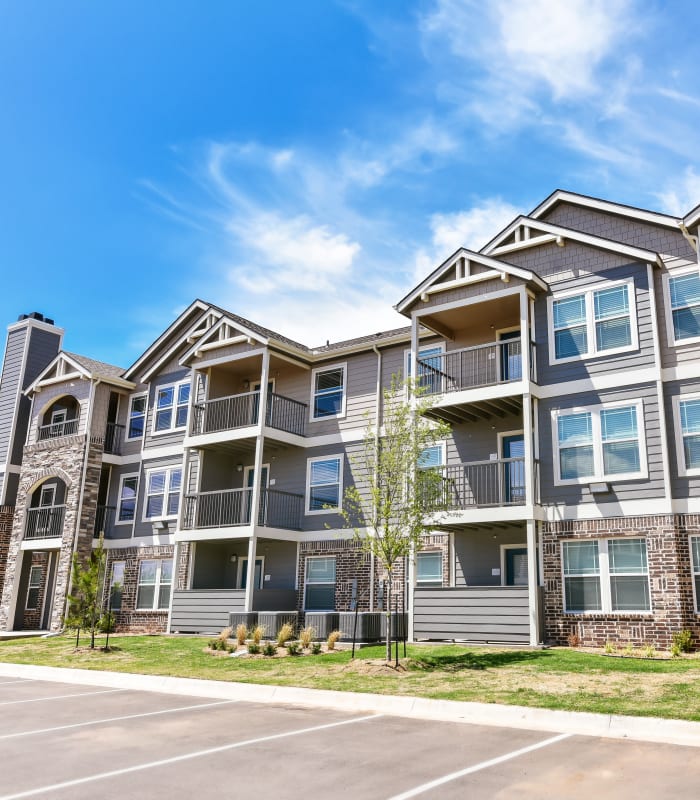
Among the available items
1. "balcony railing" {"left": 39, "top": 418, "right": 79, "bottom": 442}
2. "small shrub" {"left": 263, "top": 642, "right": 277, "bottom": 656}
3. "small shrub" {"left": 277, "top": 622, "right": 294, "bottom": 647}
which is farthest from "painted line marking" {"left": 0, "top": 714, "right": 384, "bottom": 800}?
"balcony railing" {"left": 39, "top": 418, "right": 79, "bottom": 442}

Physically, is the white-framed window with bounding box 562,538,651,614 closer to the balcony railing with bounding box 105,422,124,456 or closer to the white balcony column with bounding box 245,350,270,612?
the white balcony column with bounding box 245,350,270,612

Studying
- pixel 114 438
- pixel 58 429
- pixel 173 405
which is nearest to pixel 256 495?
pixel 173 405

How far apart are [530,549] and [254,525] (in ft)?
27.2

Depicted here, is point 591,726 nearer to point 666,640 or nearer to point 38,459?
point 666,640

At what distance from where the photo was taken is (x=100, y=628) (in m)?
20.2

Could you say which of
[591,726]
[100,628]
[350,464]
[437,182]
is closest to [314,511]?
[350,464]

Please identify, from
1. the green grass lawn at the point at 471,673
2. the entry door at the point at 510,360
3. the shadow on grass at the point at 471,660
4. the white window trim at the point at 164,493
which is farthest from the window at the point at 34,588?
the entry door at the point at 510,360

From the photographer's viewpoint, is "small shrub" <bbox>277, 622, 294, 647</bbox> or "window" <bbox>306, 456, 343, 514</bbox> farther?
"window" <bbox>306, 456, 343, 514</bbox>

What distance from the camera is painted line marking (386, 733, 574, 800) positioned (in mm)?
6245

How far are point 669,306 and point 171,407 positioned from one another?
57.5 feet

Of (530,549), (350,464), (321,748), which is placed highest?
(350,464)

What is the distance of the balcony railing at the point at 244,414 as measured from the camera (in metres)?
24.4

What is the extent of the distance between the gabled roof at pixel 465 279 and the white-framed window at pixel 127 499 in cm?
1295

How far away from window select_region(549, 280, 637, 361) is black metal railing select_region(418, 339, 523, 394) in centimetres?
128
